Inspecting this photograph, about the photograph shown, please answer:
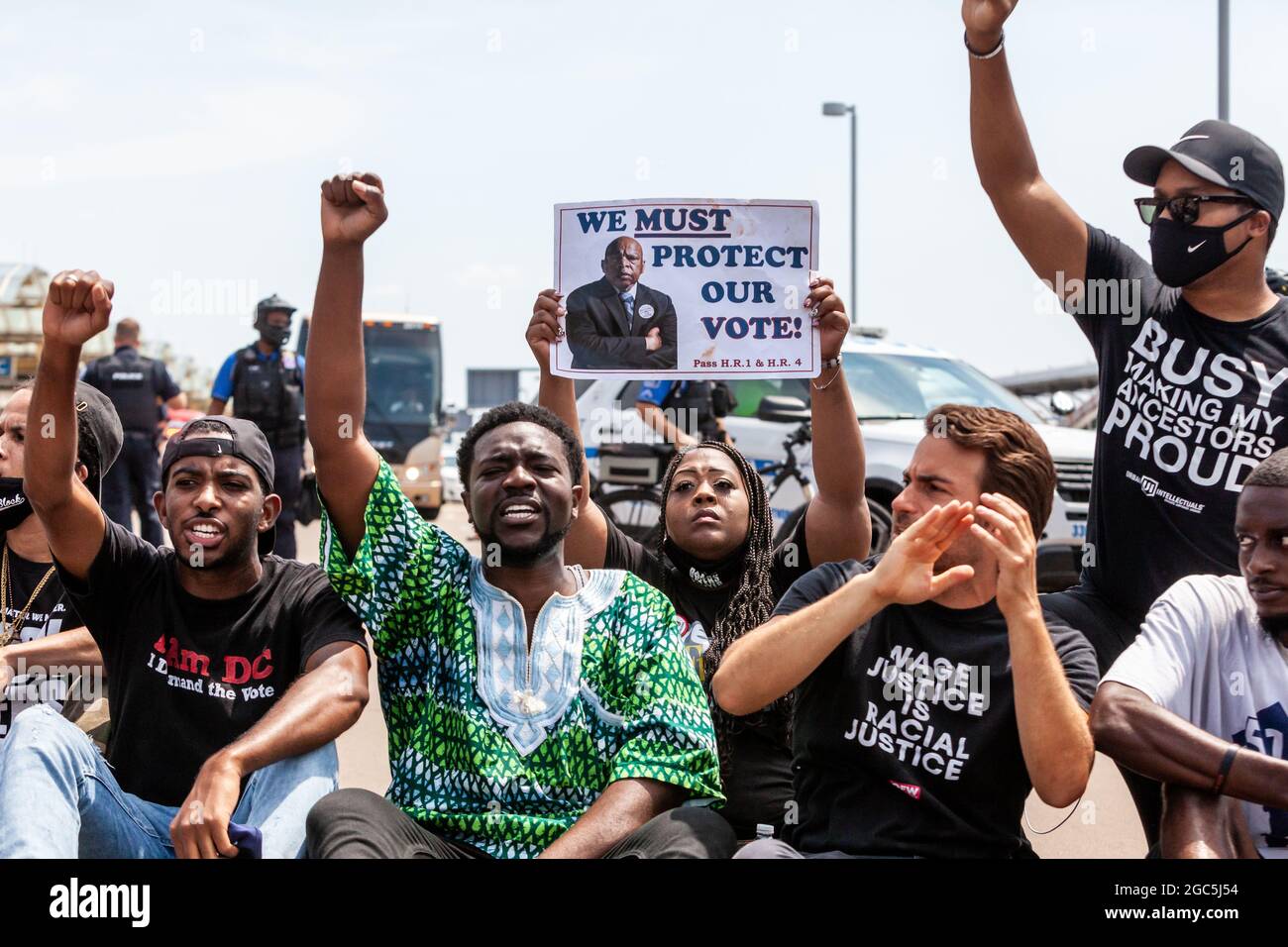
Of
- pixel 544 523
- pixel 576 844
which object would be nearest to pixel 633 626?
pixel 544 523

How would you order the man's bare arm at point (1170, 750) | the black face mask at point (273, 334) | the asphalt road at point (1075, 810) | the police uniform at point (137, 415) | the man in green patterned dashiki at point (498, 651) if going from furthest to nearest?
the police uniform at point (137, 415) < the black face mask at point (273, 334) < the asphalt road at point (1075, 810) < the man in green patterned dashiki at point (498, 651) < the man's bare arm at point (1170, 750)

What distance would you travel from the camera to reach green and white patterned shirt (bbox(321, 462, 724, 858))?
314cm

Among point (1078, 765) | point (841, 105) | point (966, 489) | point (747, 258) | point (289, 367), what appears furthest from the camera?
point (841, 105)

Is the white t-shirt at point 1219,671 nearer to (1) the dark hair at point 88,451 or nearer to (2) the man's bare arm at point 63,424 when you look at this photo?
(2) the man's bare arm at point 63,424

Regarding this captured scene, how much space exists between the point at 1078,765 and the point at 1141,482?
3.57ft

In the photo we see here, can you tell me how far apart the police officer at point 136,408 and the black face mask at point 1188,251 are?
8509 millimetres

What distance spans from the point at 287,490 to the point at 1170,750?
7863 millimetres

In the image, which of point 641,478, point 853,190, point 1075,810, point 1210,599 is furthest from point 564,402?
point 853,190

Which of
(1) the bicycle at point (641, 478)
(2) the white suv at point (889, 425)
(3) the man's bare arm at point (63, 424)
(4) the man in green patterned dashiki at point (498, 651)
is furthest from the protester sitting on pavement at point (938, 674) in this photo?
(1) the bicycle at point (641, 478)

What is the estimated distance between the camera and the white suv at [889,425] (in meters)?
8.97

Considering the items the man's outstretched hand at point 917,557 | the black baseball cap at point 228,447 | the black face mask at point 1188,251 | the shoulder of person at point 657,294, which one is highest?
the black face mask at point 1188,251

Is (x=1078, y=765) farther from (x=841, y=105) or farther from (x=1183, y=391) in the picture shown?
(x=841, y=105)

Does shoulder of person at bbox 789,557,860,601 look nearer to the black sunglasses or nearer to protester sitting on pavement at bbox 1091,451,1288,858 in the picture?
protester sitting on pavement at bbox 1091,451,1288,858

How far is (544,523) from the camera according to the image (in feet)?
11.0
